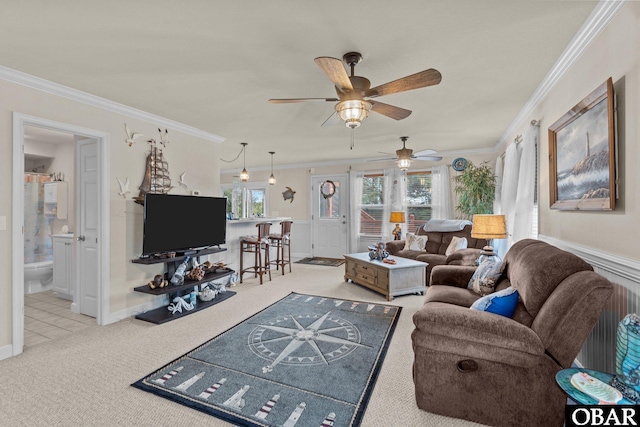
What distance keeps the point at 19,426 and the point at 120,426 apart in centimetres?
62

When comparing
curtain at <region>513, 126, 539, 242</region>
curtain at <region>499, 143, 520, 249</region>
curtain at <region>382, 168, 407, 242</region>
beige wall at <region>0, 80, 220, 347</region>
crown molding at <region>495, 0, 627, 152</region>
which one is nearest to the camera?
crown molding at <region>495, 0, 627, 152</region>

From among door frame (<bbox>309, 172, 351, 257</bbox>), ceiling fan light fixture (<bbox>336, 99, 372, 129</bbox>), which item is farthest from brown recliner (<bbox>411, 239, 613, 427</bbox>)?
door frame (<bbox>309, 172, 351, 257</bbox>)

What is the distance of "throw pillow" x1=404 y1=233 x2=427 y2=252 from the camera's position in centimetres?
547

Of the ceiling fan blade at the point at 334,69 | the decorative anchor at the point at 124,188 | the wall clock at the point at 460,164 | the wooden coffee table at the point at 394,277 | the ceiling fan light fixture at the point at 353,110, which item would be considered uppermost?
the wall clock at the point at 460,164

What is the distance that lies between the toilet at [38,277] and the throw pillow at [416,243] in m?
6.00

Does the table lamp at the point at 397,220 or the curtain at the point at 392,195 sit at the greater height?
the curtain at the point at 392,195

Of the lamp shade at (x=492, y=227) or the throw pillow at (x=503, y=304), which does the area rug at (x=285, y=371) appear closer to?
the throw pillow at (x=503, y=304)

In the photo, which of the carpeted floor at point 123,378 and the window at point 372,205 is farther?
the window at point 372,205

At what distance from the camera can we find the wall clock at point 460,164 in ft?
20.3

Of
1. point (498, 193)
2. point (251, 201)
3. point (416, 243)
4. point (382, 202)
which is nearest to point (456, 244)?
point (416, 243)

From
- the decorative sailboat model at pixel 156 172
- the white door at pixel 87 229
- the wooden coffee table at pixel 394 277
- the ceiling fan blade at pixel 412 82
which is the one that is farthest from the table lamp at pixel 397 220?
the white door at pixel 87 229

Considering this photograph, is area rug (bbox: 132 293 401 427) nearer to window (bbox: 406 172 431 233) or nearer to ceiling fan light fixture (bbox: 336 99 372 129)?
ceiling fan light fixture (bbox: 336 99 372 129)

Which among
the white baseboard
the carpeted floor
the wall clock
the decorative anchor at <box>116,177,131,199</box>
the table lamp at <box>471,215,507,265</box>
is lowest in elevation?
the carpeted floor

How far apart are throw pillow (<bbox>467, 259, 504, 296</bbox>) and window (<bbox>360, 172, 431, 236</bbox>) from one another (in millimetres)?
3721
